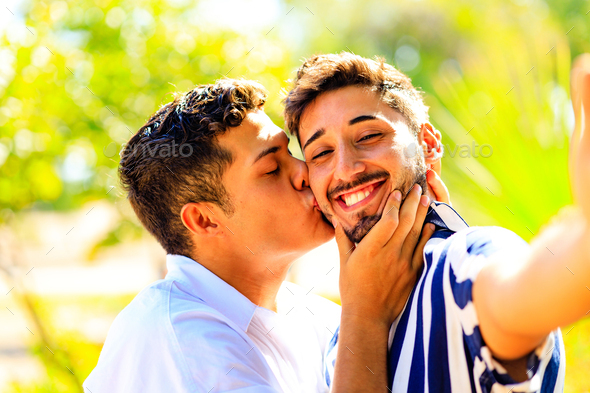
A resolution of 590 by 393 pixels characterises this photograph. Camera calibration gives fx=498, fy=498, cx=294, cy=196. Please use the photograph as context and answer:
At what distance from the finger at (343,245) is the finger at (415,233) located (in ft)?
0.83

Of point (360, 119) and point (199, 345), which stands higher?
point (360, 119)

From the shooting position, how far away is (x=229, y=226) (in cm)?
233

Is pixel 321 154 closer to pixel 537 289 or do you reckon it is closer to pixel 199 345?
pixel 199 345

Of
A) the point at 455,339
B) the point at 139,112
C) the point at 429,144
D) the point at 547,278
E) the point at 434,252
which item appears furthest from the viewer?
the point at 139,112

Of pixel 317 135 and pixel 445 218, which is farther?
pixel 317 135

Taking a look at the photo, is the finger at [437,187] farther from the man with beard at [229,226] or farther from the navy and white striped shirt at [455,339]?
the navy and white striped shirt at [455,339]

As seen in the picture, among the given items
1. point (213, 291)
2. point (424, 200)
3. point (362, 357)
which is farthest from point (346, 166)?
point (213, 291)

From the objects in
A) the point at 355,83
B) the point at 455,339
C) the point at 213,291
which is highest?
the point at 355,83

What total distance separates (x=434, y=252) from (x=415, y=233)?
28 centimetres

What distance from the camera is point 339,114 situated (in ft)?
6.53

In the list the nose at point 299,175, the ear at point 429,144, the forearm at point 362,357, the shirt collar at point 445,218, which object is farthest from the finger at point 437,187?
the forearm at point 362,357

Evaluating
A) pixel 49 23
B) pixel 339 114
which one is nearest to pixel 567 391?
pixel 339 114

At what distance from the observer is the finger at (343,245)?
199 centimetres

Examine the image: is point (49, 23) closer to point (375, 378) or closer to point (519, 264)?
point (375, 378)
